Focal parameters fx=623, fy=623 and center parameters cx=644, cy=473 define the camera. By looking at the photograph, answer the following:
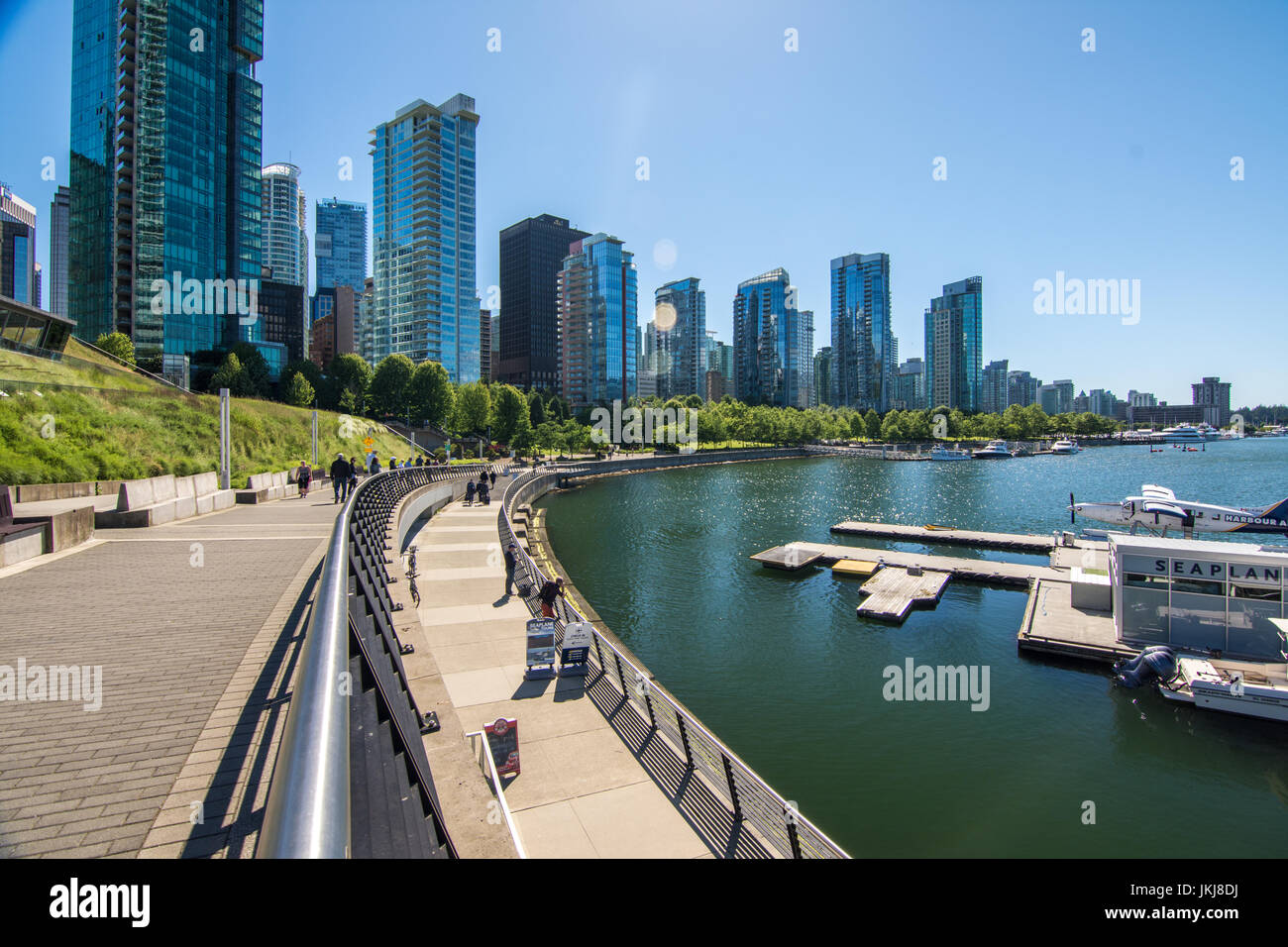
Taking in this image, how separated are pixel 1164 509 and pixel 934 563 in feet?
43.9

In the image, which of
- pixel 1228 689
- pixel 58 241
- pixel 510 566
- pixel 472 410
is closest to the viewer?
pixel 1228 689

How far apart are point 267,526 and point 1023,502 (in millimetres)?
58920

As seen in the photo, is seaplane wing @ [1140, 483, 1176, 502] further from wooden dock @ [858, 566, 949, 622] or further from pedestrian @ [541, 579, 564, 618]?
pedestrian @ [541, 579, 564, 618]

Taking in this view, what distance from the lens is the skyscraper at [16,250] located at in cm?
14624

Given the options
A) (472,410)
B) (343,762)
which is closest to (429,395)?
(472,410)

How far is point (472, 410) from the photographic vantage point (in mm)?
85062

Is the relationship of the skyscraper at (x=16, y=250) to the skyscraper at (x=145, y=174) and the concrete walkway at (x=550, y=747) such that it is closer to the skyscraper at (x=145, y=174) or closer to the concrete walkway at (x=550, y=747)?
the skyscraper at (x=145, y=174)

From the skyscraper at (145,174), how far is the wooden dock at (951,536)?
83.7 metres

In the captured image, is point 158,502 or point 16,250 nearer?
point 158,502

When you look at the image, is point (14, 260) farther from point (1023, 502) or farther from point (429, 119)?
point (1023, 502)

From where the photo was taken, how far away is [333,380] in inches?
3305

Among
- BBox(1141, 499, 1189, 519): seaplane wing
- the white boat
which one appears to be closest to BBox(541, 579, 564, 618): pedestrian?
the white boat

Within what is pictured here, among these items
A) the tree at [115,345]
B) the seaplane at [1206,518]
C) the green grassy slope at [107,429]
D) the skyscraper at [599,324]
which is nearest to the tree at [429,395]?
the tree at [115,345]

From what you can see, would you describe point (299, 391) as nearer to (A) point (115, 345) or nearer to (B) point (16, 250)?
(A) point (115, 345)
